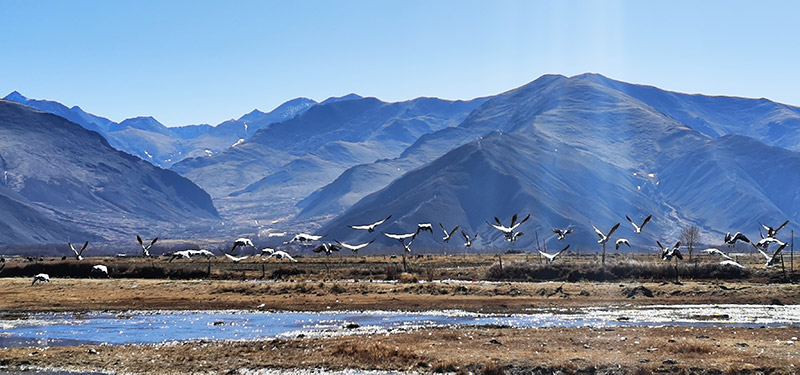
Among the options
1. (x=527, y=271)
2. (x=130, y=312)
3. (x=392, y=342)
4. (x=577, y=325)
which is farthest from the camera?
(x=527, y=271)

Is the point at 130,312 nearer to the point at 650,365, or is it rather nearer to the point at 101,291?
the point at 101,291

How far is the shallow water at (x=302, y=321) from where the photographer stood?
48.8m

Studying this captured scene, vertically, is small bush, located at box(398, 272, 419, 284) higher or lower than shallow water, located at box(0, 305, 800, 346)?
lower

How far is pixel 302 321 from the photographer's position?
185 feet

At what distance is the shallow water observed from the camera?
48750mm

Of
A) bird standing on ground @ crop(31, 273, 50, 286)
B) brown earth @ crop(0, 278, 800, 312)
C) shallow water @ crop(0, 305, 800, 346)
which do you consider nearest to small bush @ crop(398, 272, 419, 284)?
brown earth @ crop(0, 278, 800, 312)

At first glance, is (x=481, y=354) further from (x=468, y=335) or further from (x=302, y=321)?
(x=302, y=321)

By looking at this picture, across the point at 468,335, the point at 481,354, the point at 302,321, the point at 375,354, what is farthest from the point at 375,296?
the point at 481,354

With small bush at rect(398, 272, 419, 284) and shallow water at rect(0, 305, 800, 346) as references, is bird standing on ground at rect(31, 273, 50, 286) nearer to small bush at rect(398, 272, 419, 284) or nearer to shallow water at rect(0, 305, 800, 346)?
shallow water at rect(0, 305, 800, 346)

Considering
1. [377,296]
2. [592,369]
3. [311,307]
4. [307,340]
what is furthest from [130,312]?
[592,369]

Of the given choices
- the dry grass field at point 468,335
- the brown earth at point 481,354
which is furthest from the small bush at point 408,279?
the brown earth at point 481,354

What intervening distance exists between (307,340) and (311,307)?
2190 cm

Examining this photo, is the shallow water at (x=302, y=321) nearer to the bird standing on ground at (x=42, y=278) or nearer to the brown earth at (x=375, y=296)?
the brown earth at (x=375, y=296)

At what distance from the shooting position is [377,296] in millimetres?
72562
